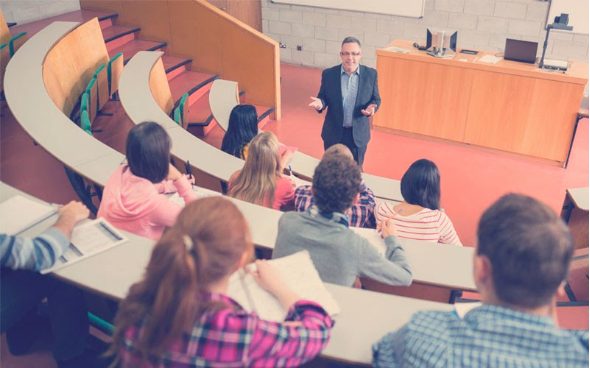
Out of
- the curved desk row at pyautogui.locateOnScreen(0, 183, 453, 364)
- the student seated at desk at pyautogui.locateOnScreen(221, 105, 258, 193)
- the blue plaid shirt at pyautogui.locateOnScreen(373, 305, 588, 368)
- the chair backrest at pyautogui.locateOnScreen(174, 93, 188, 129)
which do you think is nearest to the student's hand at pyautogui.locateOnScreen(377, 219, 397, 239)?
the curved desk row at pyautogui.locateOnScreen(0, 183, 453, 364)

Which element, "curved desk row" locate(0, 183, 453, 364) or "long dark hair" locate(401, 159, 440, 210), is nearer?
"curved desk row" locate(0, 183, 453, 364)

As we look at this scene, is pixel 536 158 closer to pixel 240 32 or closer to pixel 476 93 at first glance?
pixel 476 93

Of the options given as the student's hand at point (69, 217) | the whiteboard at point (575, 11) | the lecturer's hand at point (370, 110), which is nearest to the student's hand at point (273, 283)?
the student's hand at point (69, 217)

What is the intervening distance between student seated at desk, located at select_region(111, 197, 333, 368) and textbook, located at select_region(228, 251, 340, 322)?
23cm

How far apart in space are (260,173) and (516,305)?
194cm

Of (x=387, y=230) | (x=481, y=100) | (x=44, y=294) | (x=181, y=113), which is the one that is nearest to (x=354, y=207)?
(x=387, y=230)

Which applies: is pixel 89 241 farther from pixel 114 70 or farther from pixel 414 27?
pixel 414 27

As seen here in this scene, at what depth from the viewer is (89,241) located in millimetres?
2125

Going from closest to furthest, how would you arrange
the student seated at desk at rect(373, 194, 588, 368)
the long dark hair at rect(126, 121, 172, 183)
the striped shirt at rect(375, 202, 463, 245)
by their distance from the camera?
1. the student seated at desk at rect(373, 194, 588, 368)
2. the long dark hair at rect(126, 121, 172, 183)
3. the striped shirt at rect(375, 202, 463, 245)

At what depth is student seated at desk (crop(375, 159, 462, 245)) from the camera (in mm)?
2887

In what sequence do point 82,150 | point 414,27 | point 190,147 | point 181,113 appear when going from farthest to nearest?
point 414,27
point 181,113
point 190,147
point 82,150

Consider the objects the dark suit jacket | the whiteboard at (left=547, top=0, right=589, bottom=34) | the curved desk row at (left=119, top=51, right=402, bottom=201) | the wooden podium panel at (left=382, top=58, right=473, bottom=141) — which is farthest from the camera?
the whiteboard at (left=547, top=0, right=589, bottom=34)

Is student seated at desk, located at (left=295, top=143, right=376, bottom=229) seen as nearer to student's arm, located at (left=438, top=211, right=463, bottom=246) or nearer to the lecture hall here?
the lecture hall

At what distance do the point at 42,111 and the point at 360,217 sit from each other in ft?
7.35
